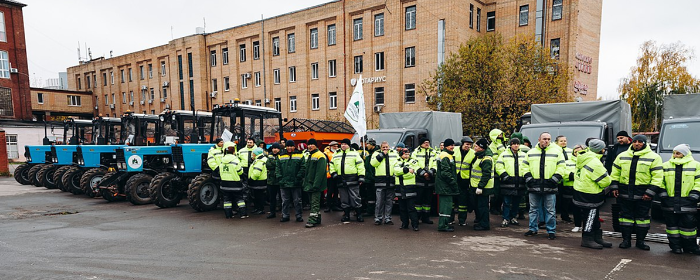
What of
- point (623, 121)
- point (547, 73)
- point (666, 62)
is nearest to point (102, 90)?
point (547, 73)

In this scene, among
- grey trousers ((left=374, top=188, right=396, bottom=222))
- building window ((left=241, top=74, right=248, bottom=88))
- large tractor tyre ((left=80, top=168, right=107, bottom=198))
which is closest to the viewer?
grey trousers ((left=374, top=188, right=396, bottom=222))

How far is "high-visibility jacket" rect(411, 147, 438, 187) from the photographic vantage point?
7.45 m

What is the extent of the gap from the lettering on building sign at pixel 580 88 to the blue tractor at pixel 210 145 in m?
21.5

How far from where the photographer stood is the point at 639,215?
5.87 metres

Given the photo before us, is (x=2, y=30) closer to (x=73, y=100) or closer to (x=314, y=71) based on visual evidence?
(x=73, y=100)

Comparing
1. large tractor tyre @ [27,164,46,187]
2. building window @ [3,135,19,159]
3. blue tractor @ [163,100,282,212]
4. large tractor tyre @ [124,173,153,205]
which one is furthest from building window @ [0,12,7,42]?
blue tractor @ [163,100,282,212]

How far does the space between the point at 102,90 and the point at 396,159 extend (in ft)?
171

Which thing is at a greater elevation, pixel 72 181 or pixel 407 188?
pixel 407 188

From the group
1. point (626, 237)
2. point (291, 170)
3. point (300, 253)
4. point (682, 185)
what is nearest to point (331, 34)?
point (291, 170)

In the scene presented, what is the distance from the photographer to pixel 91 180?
12.3 meters

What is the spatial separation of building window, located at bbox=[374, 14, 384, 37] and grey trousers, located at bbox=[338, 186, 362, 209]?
20.9 metres

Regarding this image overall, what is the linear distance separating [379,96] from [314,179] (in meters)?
20.5

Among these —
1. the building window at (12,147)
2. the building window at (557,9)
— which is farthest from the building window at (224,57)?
the building window at (557,9)

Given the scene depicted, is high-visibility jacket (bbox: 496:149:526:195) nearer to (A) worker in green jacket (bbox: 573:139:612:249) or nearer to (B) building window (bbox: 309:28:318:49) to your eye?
(A) worker in green jacket (bbox: 573:139:612:249)
